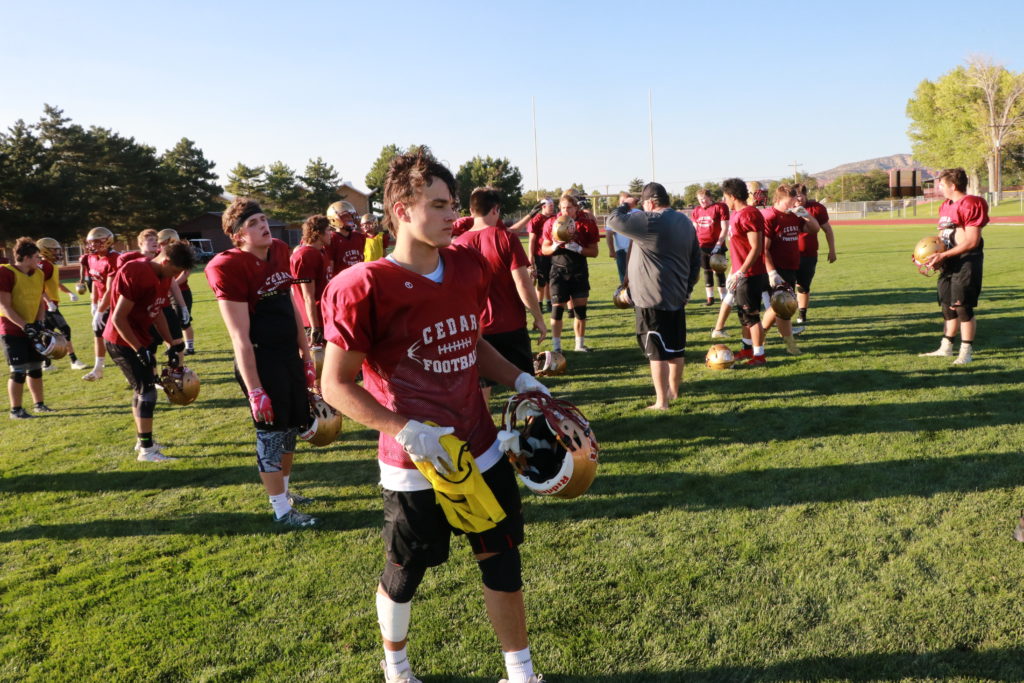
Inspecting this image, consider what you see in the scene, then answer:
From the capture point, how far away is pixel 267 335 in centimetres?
451

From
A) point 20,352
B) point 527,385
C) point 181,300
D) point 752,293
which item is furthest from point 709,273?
point 527,385

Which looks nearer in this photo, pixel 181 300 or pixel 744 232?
pixel 744 232

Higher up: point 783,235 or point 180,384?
point 783,235

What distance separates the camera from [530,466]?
8.93ft

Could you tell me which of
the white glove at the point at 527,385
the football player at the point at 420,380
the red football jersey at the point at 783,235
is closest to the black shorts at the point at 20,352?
the football player at the point at 420,380

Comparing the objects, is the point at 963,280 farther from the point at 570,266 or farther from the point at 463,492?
the point at 463,492

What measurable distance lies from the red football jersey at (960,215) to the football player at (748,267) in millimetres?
2008

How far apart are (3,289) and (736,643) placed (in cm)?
831

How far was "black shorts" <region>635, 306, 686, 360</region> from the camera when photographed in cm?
661

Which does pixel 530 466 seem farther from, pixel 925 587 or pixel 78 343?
pixel 78 343

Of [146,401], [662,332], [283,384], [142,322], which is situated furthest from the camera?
[662,332]

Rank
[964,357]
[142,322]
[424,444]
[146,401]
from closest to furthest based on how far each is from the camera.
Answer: [424,444]
[142,322]
[146,401]
[964,357]

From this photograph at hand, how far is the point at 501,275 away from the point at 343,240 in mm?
3581

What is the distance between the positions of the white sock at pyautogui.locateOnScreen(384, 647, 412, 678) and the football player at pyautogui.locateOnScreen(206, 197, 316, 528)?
182cm
